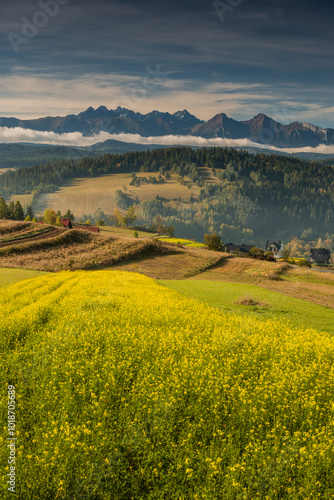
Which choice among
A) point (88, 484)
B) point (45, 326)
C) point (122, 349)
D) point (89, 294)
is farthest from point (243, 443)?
point (89, 294)

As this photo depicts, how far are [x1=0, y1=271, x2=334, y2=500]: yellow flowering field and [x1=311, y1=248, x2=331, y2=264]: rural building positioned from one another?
199 m

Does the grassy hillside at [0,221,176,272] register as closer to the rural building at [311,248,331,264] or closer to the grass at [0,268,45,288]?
the grass at [0,268,45,288]

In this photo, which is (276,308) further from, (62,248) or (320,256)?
(320,256)

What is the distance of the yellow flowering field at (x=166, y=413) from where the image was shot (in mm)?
6840

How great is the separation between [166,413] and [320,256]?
20977 cm

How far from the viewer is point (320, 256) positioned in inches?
7638

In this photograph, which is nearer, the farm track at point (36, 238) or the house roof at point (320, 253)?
the farm track at point (36, 238)

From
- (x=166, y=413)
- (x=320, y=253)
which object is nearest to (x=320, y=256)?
(x=320, y=253)

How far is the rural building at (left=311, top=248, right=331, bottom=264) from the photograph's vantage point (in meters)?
192

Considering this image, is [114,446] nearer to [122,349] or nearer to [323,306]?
[122,349]

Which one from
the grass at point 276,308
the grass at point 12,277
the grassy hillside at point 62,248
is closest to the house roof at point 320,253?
the grassy hillside at point 62,248

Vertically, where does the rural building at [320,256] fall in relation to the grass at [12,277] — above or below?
below

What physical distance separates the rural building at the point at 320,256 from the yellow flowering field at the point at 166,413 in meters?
199

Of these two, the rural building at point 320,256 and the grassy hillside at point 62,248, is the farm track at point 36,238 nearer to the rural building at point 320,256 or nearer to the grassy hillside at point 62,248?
the grassy hillside at point 62,248
